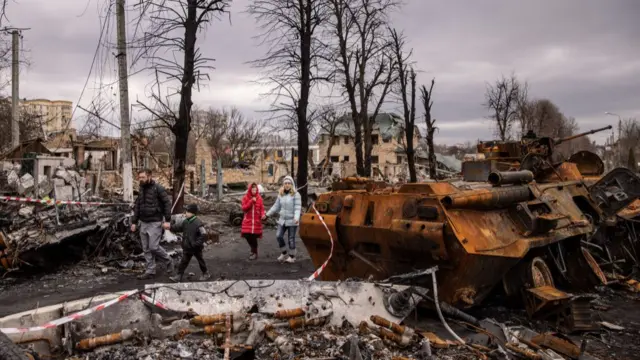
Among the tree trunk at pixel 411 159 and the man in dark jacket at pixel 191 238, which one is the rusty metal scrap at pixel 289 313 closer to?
the man in dark jacket at pixel 191 238

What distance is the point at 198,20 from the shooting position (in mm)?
11953

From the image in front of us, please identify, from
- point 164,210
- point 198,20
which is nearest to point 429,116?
point 198,20

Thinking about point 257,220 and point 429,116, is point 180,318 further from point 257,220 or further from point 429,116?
point 429,116

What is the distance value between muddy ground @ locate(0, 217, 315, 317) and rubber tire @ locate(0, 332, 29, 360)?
2747 millimetres

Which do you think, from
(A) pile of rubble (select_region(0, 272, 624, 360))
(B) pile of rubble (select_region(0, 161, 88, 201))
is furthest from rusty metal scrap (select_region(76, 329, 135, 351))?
(B) pile of rubble (select_region(0, 161, 88, 201))

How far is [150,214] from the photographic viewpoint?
27.7 ft

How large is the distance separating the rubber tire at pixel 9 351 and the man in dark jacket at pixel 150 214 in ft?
15.8

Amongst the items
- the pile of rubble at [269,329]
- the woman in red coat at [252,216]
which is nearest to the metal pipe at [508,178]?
the pile of rubble at [269,329]

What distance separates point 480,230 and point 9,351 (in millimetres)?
4682

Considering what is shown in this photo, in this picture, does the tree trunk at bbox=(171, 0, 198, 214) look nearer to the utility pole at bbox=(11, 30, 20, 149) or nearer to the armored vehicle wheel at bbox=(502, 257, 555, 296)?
the armored vehicle wheel at bbox=(502, 257, 555, 296)

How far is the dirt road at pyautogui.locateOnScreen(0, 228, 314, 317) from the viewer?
7332 mm

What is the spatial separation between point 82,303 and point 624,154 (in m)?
65.0

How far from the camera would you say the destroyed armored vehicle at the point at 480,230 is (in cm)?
585

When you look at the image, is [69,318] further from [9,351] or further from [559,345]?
[559,345]
